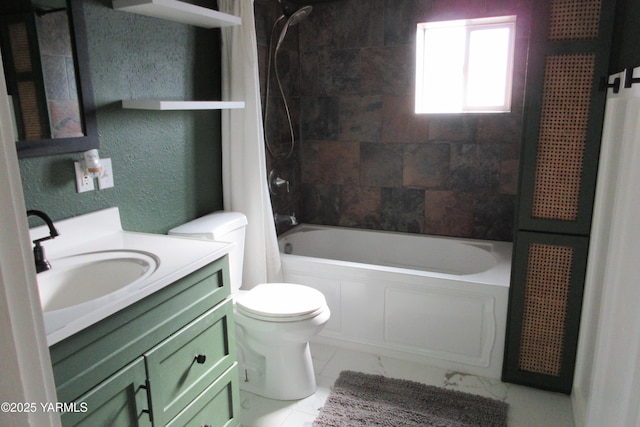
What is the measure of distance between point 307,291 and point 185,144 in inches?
38.3

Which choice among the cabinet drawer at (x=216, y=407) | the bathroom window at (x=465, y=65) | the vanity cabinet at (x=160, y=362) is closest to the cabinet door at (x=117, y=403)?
the vanity cabinet at (x=160, y=362)

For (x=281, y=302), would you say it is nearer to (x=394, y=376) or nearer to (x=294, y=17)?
(x=394, y=376)

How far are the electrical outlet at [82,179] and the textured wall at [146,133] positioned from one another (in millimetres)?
21

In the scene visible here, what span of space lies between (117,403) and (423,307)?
5.59 feet

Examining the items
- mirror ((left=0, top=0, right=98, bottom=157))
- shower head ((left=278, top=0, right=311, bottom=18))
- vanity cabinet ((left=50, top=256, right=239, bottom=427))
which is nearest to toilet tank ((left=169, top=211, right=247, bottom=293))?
vanity cabinet ((left=50, top=256, right=239, bottom=427))

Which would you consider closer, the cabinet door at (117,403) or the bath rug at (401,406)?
the cabinet door at (117,403)

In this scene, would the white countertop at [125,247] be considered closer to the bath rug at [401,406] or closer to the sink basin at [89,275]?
the sink basin at [89,275]

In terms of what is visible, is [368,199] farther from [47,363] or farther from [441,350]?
[47,363]

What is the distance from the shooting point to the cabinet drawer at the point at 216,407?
163 cm

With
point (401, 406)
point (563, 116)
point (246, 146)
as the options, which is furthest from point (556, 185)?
point (246, 146)

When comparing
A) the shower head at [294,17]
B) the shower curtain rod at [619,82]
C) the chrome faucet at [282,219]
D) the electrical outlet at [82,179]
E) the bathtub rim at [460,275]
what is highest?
the shower head at [294,17]

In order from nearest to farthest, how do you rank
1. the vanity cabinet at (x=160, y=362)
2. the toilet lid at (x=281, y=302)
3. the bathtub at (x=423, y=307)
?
the vanity cabinet at (x=160, y=362)
the toilet lid at (x=281, y=302)
the bathtub at (x=423, y=307)

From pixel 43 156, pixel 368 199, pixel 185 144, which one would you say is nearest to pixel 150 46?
pixel 185 144

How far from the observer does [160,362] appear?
1.47m
